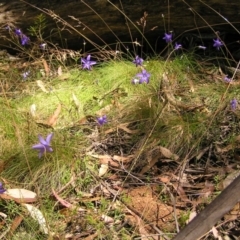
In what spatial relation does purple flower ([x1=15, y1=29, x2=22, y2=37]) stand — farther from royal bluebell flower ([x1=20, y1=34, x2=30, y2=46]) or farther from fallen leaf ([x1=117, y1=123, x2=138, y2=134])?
fallen leaf ([x1=117, y1=123, x2=138, y2=134])

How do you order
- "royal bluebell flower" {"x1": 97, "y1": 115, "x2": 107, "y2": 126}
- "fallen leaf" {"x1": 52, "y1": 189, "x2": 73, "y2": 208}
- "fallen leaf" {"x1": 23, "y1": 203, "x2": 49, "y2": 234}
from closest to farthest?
1. "fallen leaf" {"x1": 23, "y1": 203, "x2": 49, "y2": 234}
2. "fallen leaf" {"x1": 52, "y1": 189, "x2": 73, "y2": 208}
3. "royal bluebell flower" {"x1": 97, "y1": 115, "x2": 107, "y2": 126}

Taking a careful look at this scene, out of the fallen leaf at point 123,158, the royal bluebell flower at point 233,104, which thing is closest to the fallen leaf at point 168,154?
the fallen leaf at point 123,158

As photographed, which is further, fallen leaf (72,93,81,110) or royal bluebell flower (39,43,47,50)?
royal bluebell flower (39,43,47,50)

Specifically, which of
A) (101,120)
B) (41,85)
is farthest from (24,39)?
(101,120)

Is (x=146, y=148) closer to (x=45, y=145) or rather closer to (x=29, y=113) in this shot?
(x=45, y=145)

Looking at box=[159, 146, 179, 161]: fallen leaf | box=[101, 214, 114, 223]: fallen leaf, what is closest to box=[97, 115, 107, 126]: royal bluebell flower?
box=[159, 146, 179, 161]: fallen leaf

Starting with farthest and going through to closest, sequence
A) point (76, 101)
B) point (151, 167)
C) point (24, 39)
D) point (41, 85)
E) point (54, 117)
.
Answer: point (24, 39), point (41, 85), point (76, 101), point (54, 117), point (151, 167)

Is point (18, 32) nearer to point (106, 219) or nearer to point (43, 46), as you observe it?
point (43, 46)
